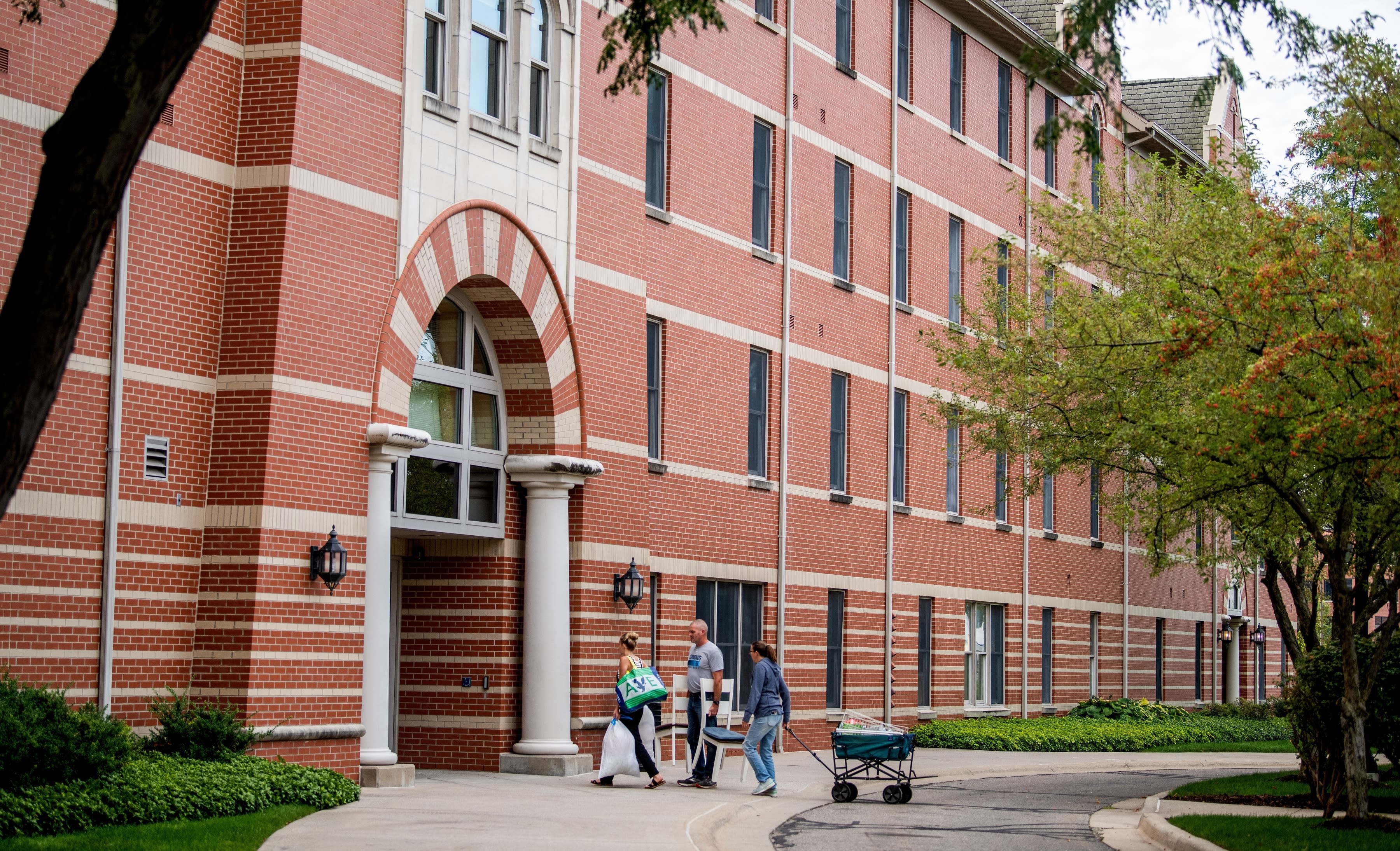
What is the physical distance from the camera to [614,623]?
20797 millimetres

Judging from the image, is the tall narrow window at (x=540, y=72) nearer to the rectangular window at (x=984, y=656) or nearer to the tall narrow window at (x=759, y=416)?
the tall narrow window at (x=759, y=416)

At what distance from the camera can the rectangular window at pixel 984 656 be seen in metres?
32.0

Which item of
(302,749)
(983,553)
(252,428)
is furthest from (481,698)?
(983,553)

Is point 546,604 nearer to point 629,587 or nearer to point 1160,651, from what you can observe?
point 629,587

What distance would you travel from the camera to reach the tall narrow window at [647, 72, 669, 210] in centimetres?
2342

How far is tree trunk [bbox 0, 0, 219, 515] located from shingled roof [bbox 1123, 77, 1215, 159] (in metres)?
41.2

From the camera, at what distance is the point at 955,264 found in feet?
106

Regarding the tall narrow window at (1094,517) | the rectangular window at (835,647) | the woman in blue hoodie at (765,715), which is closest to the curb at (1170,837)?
the woman in blue hoodie at (765,715)

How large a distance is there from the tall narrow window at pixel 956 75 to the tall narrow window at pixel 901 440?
5851mm

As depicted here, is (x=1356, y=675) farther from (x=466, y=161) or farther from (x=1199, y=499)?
(x=466, y=161)

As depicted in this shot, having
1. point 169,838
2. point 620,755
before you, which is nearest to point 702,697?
point 620,755

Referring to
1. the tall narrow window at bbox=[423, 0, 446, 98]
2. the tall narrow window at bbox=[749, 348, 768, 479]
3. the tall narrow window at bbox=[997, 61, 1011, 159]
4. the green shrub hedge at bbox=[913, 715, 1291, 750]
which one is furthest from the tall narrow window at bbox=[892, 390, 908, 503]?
the tall narrow window at bbox=[423, 0, 446, 98]

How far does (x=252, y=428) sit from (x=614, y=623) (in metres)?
6.41

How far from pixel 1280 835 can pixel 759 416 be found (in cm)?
1256
